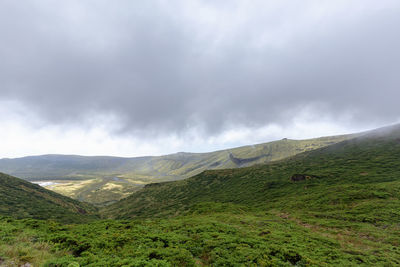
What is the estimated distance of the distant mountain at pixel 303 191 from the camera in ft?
119

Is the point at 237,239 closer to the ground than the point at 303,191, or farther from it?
farther from it

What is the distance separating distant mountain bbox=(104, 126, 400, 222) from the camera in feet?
119

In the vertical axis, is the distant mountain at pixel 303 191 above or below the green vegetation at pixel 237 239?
below

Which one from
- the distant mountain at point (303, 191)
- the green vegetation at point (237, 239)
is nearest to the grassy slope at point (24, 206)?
the distant mountain at point (303, 191)

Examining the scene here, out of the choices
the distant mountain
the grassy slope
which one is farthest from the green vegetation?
the grassy slope

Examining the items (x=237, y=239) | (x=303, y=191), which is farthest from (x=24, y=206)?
(x=303, y=191)

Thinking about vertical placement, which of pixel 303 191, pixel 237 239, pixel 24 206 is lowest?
pixel 303 191

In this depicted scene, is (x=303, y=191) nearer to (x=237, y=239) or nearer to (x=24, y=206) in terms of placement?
(x=237, y=239)

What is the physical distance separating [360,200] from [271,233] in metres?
30.5

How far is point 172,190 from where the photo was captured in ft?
343

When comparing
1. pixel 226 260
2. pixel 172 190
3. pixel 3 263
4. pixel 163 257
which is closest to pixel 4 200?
pixel 172 190

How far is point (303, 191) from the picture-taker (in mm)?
57219

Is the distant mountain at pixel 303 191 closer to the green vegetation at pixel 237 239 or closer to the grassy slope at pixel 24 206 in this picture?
the green vegetation at pixel 237 239

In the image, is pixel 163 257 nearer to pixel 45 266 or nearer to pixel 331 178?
pixel 45 266
